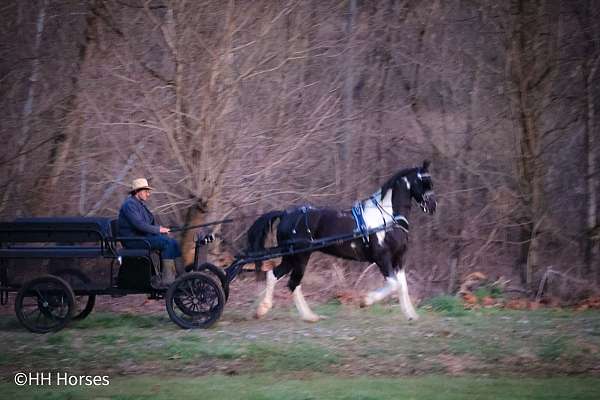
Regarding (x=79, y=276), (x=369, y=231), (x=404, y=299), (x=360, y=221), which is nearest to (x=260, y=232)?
(x=360, y=221)

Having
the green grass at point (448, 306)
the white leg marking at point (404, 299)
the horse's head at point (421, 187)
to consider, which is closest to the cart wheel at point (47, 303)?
the white leg marking at point (404, 299)

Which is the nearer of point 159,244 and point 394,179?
point 159,244

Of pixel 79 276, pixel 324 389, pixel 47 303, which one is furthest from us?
pixel 79 276

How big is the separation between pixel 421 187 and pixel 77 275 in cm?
518

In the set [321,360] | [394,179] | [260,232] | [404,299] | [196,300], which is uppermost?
[394,179]

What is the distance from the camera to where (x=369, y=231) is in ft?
38.5

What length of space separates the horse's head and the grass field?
1781 mm

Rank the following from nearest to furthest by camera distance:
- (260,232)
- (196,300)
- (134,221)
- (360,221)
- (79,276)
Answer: (134,221) < (196,300) < (79,276) < (360,221) < (260,232)

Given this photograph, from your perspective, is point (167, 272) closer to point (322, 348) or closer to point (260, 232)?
point (260, 232)

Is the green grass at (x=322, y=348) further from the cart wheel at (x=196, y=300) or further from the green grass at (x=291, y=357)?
the cart wheel at (x=196, y=300)

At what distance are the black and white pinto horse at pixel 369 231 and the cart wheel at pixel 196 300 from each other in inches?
45.0

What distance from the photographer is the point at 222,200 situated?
15000mm

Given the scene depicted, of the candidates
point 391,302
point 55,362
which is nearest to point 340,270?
point 391,302

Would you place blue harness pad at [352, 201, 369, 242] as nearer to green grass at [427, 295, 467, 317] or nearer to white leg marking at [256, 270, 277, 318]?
white leg marking at [256, 270, 277, 318]
